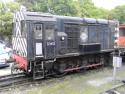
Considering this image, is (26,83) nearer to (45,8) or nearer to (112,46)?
(112,46)

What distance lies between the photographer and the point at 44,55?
11688 mm

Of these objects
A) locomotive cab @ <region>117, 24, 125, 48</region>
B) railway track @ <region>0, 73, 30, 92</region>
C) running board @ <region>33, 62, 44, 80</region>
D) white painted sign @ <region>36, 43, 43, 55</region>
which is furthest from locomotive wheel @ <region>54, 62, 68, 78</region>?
locomotive cab @ <region>117, 24, 125, 48</region>

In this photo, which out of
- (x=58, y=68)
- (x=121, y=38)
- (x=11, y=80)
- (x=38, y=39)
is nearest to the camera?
(x=38, y=39)

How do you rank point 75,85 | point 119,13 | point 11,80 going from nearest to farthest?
point 75,85
point 11,80
point 119,13

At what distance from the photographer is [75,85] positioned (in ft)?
37.0

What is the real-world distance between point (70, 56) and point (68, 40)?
850 mm

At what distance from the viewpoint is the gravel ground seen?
33.6 feet

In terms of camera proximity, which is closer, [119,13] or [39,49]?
[39,49]

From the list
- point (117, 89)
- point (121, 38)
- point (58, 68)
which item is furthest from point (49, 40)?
point (121, 38)

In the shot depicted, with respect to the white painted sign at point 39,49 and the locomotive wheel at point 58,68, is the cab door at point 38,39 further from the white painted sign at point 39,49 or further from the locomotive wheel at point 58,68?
the locomotive wheel at point 58,68

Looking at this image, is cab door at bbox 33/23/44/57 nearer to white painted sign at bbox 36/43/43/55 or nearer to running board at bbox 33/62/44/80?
white painted sign at bbox 36/43/43/55

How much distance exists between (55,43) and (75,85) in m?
2.32

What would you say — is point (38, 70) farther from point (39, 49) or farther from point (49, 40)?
point (49, 40)

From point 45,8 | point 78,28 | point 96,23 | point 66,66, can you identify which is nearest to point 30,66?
point 66,66
